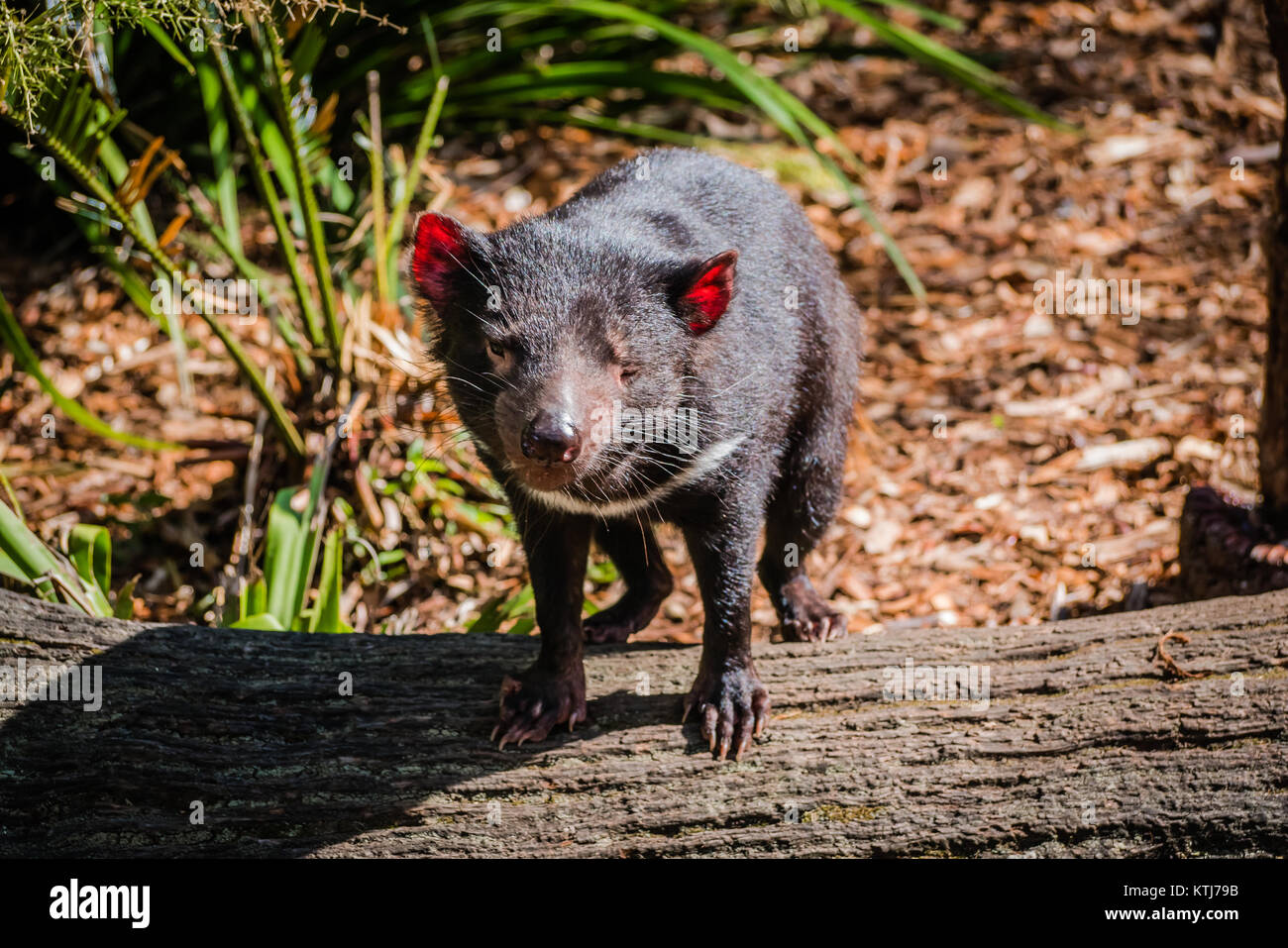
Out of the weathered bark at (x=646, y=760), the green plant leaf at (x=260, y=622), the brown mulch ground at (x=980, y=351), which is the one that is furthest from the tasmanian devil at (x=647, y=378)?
the brown mulch ground at (x=980, y=351)

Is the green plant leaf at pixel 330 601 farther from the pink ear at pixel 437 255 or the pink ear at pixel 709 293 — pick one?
the pink ear at pixel 709 293

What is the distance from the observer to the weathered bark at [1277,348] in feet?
11.3

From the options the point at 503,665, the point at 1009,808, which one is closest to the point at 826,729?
the point at 1009,808

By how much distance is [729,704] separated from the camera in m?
2.89

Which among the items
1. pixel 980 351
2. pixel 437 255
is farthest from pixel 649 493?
pixel 980 351

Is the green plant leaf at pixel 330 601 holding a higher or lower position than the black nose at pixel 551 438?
lower

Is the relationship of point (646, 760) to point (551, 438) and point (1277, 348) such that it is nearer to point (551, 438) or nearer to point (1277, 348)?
point (551, 438)

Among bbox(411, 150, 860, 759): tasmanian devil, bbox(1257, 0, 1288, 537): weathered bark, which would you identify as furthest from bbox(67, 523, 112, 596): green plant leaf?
bbox(1257, 0, 1288, 537): weathered bark

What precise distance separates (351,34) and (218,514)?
2347mm

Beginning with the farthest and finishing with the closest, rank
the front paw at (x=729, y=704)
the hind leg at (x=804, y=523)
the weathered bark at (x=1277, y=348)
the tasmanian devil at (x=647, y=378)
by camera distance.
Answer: the hind leg at (x=804, y=523)
the weathered bark at (x=1277, y=348)
the front paw at (x=729, y=704)
the tasmanian devil at (x=647, y=378)

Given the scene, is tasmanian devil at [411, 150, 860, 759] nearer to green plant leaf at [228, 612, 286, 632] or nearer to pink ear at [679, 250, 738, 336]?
pink ear at [679, 250, 738, 336]

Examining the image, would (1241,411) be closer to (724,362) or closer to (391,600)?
(724,362)

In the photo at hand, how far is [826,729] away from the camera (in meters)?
2.87

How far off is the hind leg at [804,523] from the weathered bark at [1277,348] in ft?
4.15
